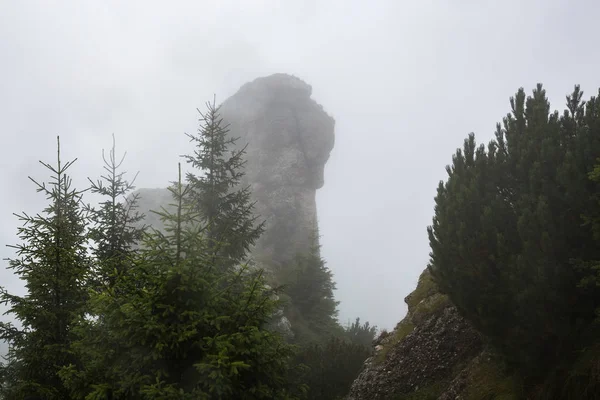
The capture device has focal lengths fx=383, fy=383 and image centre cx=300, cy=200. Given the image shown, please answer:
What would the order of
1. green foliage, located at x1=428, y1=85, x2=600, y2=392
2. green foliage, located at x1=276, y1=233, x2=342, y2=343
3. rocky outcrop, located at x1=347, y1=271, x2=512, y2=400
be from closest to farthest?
green foliage, located at x1=428, y1=85, x2=600, y2=392 → rocky outcrop, located at x1=347, y1=271, x2=512, y2=400 → green foliage, located at x1=276, y1=233, x2=342, y2=343

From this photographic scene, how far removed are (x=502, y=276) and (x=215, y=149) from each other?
34.6ft

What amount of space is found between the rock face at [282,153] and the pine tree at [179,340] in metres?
35.1

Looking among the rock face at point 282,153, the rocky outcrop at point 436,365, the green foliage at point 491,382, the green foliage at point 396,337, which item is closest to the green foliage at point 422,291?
the green foliage at point 396,337

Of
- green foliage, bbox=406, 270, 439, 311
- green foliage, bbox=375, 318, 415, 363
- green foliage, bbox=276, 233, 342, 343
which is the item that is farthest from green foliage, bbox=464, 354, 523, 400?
green foliage, bbox=276, 233, 342, 343

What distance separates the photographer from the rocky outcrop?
8.43 metres

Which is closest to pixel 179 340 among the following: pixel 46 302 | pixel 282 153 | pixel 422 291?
pixel 46 302

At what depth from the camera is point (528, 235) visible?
6.68 meters

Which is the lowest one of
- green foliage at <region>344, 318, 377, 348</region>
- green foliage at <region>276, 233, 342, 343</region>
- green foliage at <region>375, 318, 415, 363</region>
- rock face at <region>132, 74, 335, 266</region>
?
green foliage at <region>375, 318, 415, 363</region>

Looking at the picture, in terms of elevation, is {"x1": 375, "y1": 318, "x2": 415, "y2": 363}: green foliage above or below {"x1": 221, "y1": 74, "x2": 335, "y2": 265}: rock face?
below

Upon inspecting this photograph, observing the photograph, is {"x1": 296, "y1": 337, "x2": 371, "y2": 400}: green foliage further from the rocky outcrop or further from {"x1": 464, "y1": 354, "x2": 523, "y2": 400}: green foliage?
{"x1": 464, "y1": 354, "x2": 523, "y2": 400}: green foliage

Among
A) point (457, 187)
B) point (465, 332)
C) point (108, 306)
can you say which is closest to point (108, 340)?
point (108, 306)

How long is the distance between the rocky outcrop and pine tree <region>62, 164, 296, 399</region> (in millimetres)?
4563

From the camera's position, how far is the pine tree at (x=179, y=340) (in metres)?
5.59

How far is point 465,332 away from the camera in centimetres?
1034
